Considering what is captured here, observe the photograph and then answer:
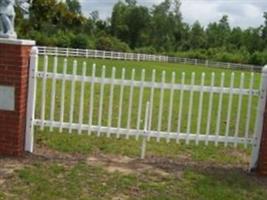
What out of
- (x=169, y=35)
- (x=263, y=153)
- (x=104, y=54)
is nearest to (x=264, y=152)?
(x=263, y=153)

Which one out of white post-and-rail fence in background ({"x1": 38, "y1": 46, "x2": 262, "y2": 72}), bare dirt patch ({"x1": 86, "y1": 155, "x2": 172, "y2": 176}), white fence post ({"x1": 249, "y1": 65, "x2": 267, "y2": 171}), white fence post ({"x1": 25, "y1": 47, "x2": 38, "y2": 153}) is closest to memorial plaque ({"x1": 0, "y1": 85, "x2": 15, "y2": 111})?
white fence post ({"x1": 25, "y1": 47, "x2": 38, "y2": 153})

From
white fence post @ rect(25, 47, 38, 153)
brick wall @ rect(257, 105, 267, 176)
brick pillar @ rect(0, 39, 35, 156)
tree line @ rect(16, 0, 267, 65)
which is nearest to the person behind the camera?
brick pillar @ rect(0, 39, 35, 156)

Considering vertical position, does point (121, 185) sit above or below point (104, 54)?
above

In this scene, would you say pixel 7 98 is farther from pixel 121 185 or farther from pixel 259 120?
pixel 259 120

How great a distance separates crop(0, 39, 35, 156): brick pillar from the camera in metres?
7.83

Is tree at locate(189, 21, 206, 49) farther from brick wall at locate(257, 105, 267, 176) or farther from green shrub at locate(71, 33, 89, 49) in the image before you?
brick wall at locate(257, 105, 267, 176)

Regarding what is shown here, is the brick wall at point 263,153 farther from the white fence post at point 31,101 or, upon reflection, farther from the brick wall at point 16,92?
the brick wall at point 16,92

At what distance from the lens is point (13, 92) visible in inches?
311

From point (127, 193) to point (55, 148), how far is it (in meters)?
2.41

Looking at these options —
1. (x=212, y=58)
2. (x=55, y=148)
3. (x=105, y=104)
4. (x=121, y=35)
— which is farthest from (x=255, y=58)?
(x=55, y=148)

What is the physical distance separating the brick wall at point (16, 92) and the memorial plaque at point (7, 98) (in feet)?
0.14

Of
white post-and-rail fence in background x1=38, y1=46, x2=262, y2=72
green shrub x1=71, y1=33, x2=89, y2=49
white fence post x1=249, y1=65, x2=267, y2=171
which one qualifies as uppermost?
white fence post x1=249, y1=65, x2=267, y2=171

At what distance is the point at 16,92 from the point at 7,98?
15 centimetres

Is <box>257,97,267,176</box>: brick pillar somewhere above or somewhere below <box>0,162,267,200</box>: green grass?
above
